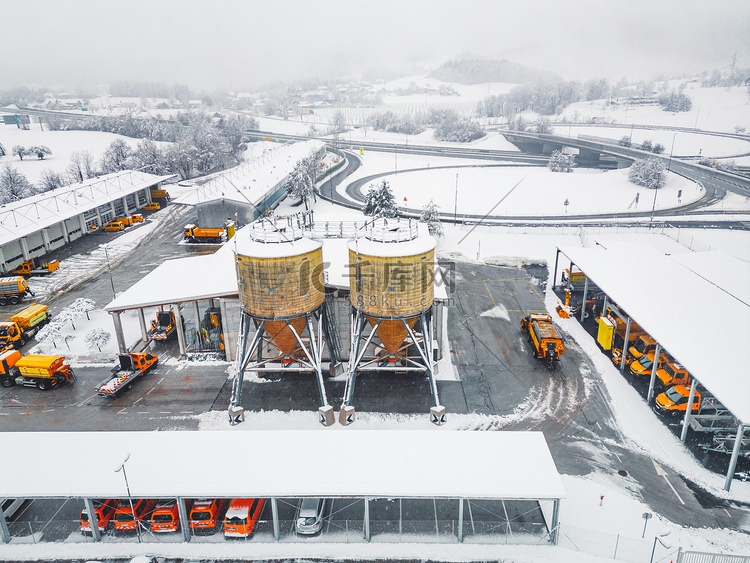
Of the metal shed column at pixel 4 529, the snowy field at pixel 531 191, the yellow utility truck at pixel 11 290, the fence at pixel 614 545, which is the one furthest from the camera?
the snowy field at pixel 531 191

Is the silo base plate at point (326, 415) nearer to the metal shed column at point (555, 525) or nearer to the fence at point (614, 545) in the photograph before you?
the metal shed column at point (555, 525)

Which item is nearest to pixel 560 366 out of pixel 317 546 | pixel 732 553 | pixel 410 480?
pixel 732 553

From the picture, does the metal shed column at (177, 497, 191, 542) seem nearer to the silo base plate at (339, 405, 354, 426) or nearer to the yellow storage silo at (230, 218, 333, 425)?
the yellow storage silo at (230, 218, 333, 425)

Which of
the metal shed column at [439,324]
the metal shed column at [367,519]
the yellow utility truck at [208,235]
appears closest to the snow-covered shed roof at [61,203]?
the yellow utility truck at [208,235]

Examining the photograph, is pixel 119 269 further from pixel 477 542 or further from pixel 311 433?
pixel 477 542

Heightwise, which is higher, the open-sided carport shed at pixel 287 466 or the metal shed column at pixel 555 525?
the open-sided carport shed at pixel 287 466

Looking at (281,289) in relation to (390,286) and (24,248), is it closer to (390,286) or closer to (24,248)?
(390,286)
